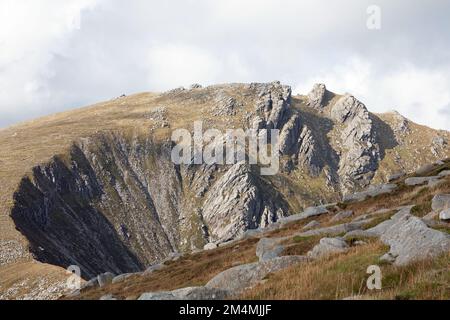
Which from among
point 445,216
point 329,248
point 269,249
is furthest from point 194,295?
point 269,249

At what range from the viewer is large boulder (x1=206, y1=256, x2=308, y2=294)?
63.1 feet

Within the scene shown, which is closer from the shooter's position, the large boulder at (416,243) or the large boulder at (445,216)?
the large boulder at (416,243)

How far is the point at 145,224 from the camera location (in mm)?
192000

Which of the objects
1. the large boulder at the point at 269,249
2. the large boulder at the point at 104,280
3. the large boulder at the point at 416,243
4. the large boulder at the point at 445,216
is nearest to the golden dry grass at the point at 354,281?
the large boulder at the point at 416,243

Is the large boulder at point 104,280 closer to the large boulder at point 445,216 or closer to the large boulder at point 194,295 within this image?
the large boulder at point 194,295

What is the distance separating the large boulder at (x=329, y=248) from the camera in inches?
819

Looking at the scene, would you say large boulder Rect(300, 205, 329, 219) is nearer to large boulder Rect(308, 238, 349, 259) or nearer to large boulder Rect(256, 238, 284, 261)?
large boulder Rect(256, 238, 284, 261)

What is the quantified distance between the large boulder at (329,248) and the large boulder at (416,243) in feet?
11.3

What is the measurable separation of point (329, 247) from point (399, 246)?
5.37m
